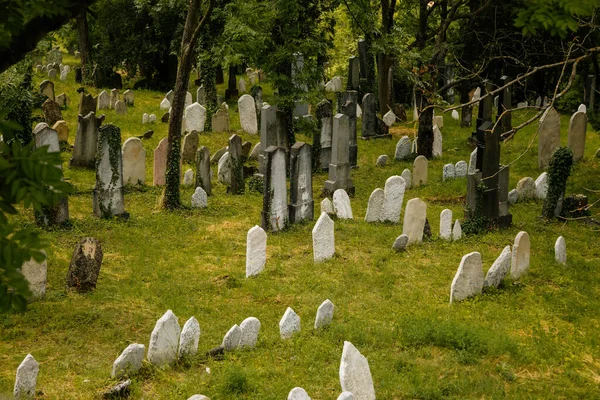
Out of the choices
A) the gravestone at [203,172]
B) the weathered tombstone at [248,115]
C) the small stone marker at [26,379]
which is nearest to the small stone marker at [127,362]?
the small stone marker at [26,379]

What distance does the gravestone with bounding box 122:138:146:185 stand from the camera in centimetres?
1543

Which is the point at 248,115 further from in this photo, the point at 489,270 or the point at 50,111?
the point at 489,270

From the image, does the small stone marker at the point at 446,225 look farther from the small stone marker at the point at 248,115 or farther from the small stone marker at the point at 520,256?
the small stone marker at the point at 248,115

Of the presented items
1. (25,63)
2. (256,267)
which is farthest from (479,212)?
(25,63)

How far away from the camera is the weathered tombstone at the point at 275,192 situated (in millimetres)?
12927

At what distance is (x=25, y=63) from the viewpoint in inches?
739

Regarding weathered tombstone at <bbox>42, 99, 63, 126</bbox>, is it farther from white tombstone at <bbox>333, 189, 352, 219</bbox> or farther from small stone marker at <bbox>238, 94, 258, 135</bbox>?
white tombstone at <bbox>333, 189, 352, 219</bbox>

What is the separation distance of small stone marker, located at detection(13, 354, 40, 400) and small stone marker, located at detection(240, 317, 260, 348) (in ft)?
7.28

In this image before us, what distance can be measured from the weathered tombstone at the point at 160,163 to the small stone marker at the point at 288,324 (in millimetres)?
7406

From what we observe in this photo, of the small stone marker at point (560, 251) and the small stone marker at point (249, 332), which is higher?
the small stone marker at point (560, 251)

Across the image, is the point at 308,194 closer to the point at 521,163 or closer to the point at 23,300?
the point at 521,163

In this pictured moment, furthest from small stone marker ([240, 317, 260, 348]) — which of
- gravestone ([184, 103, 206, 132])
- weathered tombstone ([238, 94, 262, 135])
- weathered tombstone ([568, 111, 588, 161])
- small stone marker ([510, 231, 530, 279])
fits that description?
weathered tombstone ([238, 94, 262, 135])

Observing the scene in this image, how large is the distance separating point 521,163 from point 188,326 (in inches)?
484

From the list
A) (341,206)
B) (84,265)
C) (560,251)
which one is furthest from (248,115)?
(84,265)
